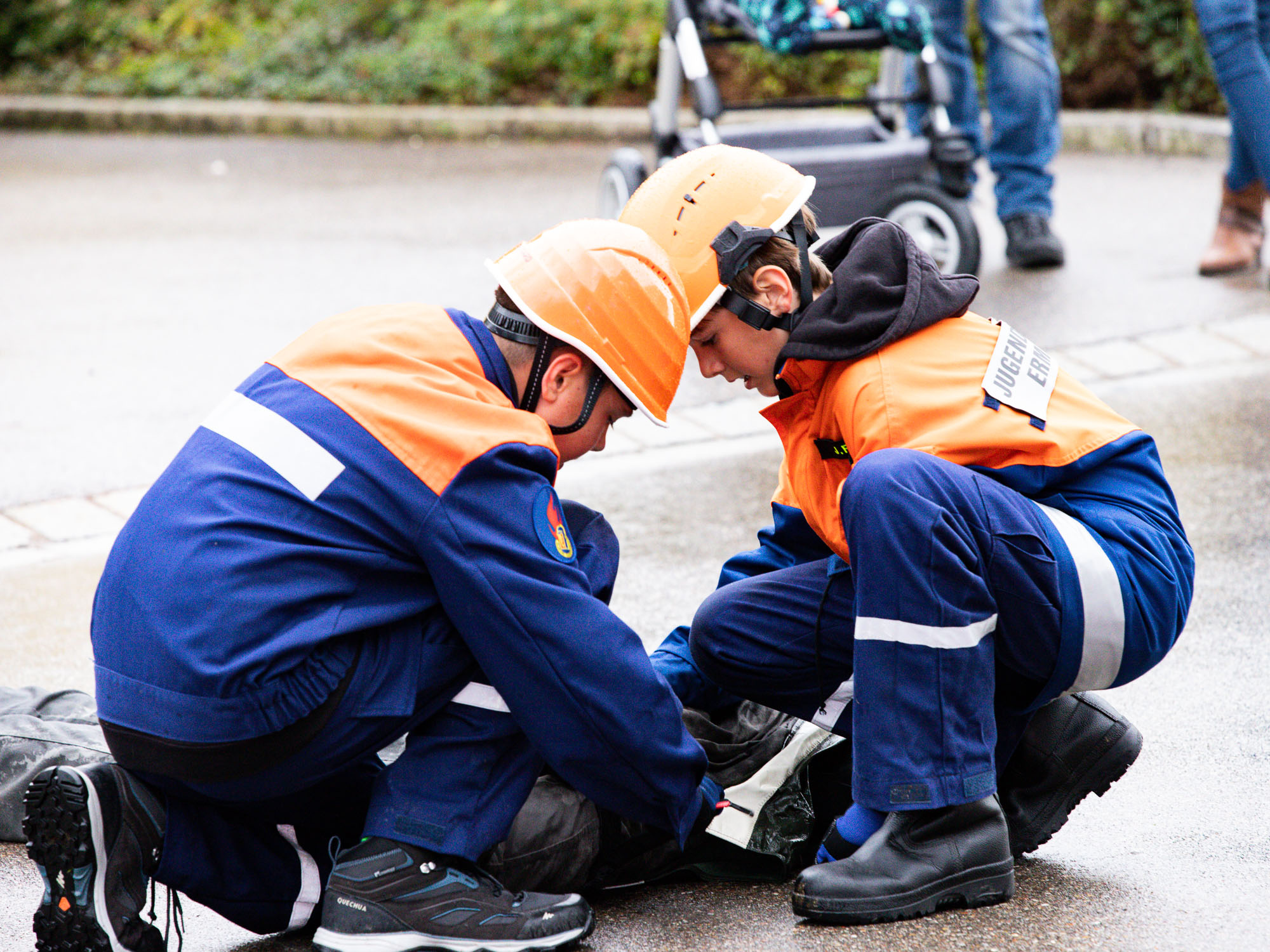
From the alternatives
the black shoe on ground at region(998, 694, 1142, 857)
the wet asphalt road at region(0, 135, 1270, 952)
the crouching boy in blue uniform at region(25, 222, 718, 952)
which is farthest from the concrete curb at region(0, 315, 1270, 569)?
the black shoe on ground at region(998, 694, 1142, 857)

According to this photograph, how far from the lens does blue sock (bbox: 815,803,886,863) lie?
2.26 m

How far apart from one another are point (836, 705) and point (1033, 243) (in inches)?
158

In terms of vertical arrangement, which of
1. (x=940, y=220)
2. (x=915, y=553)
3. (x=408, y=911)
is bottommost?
(x=940, y=220)

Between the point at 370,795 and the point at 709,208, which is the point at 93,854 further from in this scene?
the point at 709,208

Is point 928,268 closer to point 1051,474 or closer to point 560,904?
point 1051,474

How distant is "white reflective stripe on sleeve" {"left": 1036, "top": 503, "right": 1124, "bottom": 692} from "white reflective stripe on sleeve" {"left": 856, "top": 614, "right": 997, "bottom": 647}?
0.54 ft

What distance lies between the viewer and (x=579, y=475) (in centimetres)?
446

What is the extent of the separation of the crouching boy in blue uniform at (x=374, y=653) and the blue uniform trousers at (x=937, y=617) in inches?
11.0

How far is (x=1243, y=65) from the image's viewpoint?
220 inches

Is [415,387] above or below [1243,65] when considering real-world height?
above

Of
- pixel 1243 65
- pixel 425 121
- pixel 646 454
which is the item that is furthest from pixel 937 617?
pixel 425 121

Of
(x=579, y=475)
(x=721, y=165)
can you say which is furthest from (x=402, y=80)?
(x=721, y=165)

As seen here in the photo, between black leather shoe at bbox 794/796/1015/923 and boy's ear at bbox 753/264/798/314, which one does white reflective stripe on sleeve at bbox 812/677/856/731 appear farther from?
boy's ear at bbox 753/264/798/314

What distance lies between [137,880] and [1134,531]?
149 cm
